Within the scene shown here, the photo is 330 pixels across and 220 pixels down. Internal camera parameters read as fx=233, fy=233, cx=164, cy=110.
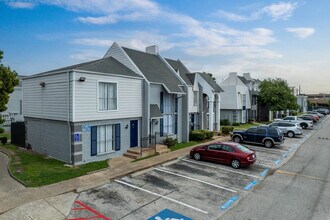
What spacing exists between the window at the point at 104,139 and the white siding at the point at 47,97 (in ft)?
7.73

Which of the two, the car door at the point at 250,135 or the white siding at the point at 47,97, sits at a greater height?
the white siding at the point at 47,97

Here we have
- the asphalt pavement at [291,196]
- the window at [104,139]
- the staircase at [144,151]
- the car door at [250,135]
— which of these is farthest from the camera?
the car door at [250,135]

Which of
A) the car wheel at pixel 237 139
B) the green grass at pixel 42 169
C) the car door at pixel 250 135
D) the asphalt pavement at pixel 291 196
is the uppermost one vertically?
the car door at pixel 250 135

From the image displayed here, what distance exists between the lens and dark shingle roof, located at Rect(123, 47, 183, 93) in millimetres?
21075

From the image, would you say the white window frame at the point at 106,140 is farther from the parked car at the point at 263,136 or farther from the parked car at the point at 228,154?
the parked car at the point at 263,136

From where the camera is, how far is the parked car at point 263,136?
71.9 feet

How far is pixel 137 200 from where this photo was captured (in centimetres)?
Answer: 1018

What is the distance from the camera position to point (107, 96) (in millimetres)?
16859

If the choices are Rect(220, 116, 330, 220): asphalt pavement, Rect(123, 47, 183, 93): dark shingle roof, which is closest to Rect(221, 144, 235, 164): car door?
Rect(220, 116, 330, 220): asphalt pavement

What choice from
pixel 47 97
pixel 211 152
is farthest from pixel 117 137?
pixel 211 152

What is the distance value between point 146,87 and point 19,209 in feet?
40.6

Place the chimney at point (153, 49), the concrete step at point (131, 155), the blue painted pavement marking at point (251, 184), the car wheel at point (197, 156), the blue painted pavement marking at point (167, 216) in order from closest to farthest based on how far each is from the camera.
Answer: the blue painted pavement marking at point (167, 216), the blue painted pavement marking at point (251, 184), the car wheel at point (197, 156), the concrete step at point (131, 155), the chimney at point (153, 49)

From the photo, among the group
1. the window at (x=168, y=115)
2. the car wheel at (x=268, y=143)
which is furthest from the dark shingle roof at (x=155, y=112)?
the car wheel at (x=268, y=143)

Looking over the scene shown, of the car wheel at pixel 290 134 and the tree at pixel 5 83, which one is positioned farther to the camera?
the car wheel at pixel 290 134
